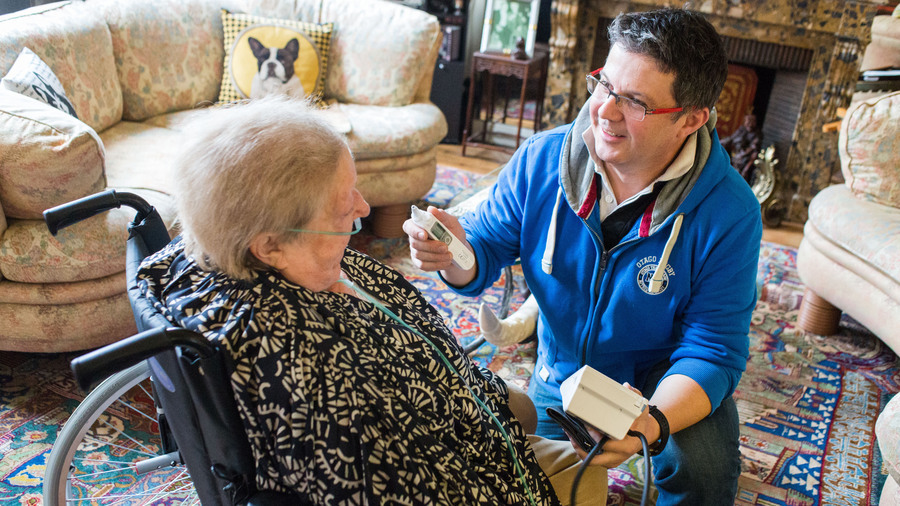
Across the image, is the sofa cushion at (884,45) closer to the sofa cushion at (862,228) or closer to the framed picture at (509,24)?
the sofa cushion at (862,228)

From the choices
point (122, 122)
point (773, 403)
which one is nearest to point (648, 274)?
point (773, 403)

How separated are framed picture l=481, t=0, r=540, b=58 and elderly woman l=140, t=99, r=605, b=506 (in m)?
3.19

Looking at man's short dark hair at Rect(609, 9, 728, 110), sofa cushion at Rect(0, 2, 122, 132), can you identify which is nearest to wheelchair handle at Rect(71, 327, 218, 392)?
man's short dark hair at Rect(609, 9, 728, 110)

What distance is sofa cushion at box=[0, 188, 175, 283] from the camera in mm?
1776

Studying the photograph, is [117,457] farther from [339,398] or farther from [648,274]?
[648,274]

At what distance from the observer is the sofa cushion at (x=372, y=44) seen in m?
3.05

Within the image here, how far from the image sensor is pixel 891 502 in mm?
1449

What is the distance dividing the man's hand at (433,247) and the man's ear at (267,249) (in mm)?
326

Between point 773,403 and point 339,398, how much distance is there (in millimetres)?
1700

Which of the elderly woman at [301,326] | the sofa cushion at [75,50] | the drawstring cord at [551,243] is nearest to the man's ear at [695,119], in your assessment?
the drawstring cord at [551,243]

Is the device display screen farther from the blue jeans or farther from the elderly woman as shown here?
the blue jeans

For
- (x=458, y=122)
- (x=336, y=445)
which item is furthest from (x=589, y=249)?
(x=458, y=122)

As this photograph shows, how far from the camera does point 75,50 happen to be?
244cm

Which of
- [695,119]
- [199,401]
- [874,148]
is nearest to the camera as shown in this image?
[199,401]
